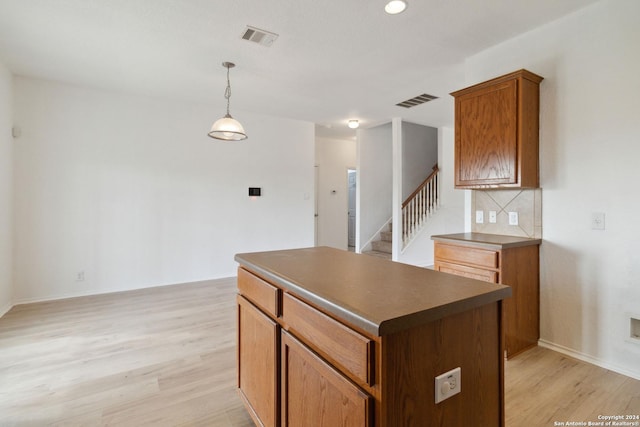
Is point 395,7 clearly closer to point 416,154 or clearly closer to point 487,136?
point 487,136

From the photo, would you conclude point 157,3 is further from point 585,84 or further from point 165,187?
point 585,84

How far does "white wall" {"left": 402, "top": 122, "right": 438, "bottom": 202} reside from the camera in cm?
719

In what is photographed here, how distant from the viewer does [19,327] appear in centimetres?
312

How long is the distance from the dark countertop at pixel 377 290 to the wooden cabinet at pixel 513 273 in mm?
1253

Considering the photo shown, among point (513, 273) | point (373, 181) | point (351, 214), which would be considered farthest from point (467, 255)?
point (351, 214)

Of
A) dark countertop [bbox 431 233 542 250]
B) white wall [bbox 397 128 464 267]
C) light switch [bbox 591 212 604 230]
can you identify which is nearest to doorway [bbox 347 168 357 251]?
white wall [bbox 397 128 464 267]

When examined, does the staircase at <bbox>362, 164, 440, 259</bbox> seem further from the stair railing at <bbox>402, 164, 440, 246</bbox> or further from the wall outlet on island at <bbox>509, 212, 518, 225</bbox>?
the wall outlet on island at <bbox>509, 212, 518, 225</bbox>

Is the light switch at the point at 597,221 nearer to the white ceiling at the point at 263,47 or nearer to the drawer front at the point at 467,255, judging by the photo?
the drawer front at the point at 467,255

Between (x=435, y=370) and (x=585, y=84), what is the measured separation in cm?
269

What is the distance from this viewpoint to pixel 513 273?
245cm

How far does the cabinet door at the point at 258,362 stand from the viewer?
137 centimetres

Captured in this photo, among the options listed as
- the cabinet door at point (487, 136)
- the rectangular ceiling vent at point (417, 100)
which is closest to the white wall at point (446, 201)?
the rectangular ceiling vent at point (417, 100)

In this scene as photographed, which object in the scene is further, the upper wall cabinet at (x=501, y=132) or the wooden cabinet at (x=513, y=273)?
the upper wall cabinet at (x=501, y=132)

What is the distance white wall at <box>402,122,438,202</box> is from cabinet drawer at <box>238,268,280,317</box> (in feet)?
19.6
